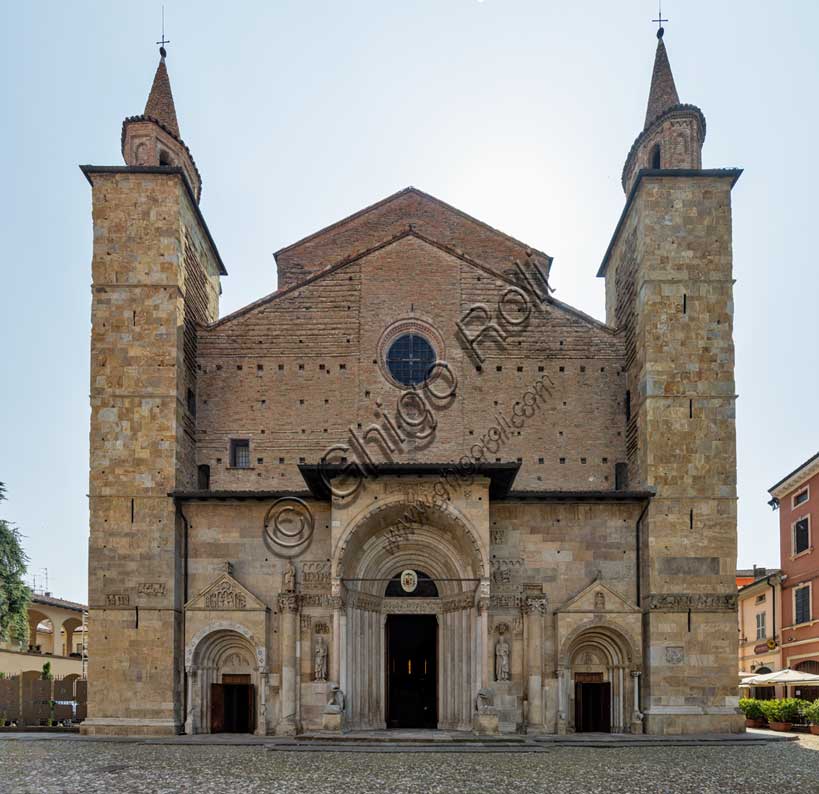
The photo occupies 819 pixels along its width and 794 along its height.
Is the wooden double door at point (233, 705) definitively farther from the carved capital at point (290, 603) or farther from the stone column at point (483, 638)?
the stone column at point (483, 638)

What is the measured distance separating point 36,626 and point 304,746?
35464mm

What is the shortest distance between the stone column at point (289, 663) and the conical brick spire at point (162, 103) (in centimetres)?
1288

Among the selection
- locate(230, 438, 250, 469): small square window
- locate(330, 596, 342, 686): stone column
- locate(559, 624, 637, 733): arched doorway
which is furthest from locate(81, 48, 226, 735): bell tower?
locate(559, 624, 637, 733): arched doorway

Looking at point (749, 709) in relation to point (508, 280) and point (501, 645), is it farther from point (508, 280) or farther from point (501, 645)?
point (508, 280)

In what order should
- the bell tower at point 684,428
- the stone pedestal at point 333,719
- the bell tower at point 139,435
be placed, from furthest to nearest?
the bell tower at point 139,435
the bell tower at point 684,428
the stone pedestal at point 333,719

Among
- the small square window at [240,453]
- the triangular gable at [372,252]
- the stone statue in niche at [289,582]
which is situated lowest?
the stone statue in niche at [289,582]

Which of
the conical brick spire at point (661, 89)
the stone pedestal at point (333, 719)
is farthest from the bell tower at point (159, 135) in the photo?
the stone pedestal at point (333, 719)

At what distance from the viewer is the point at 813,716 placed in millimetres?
23359

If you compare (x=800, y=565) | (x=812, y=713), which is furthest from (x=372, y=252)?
(x=800, y=565)

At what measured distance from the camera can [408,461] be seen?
76.9 feet

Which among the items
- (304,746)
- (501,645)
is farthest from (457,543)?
(304,746)

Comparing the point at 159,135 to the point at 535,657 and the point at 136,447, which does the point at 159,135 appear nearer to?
the point at 136,447

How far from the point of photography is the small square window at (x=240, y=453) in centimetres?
2372

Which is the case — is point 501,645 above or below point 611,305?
below
